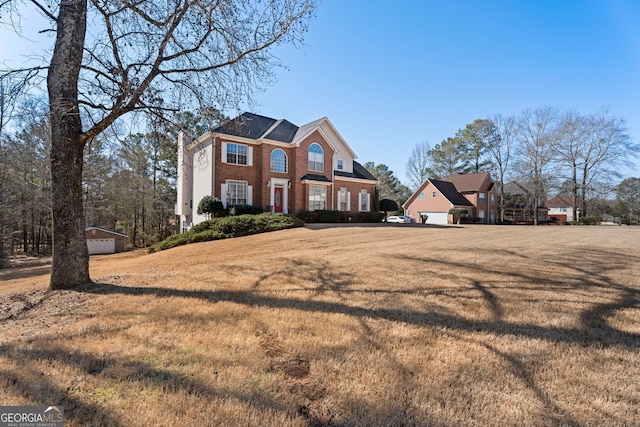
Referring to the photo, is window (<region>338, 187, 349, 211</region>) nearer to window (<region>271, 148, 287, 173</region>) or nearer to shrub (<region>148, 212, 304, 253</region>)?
window (<region>271, 148, 287, 173</region>)

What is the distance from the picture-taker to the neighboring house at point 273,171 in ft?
58.9

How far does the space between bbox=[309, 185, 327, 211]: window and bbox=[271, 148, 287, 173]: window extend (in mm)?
2444

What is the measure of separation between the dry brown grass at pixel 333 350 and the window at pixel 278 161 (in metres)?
14.5

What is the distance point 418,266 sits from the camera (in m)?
6.87

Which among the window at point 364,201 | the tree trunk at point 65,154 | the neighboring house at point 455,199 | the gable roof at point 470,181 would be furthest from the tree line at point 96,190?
the gable roof at point 470,181

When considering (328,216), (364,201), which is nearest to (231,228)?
(328,216)

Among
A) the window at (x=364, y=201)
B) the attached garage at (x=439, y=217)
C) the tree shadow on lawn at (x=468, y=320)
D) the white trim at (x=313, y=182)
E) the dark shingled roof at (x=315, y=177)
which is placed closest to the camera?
the tree shadow on lawn at (x=468, y=320)

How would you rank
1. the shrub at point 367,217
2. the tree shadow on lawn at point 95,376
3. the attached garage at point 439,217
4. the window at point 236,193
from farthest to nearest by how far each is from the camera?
the attached garage at point 439,217 < the shrub at point 367,217 < the window at point 236,193 < the tree shadow on lawn at point 95,376

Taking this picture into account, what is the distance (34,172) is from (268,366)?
95.1ft

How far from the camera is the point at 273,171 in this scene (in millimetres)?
19703

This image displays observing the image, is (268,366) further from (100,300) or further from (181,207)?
(181,207)

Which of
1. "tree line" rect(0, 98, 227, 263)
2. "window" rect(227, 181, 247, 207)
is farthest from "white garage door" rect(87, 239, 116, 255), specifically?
"window" rect(227, 181, 247, 207)

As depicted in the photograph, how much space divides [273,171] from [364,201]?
8.65 meters

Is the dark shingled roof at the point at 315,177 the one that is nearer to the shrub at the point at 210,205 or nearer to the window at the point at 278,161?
the window at the point at 278,161
